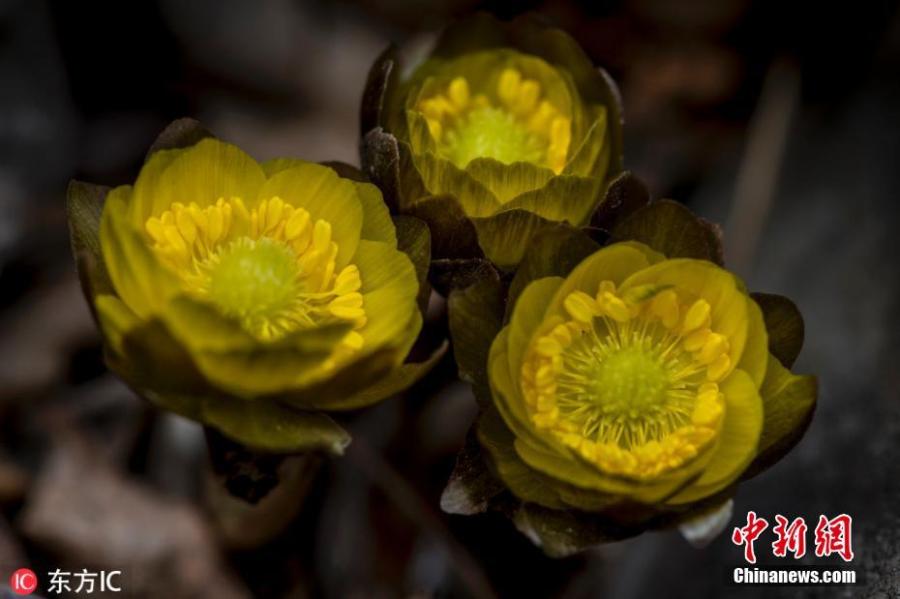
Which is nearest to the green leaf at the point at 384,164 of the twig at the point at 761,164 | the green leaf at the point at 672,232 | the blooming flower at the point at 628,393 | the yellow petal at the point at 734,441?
the blooming flower at the point at 628,393

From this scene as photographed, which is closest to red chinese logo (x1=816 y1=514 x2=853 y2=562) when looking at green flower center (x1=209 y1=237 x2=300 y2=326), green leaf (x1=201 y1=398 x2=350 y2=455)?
green leaf (x1=201 y1=398 x2=350 y2=455)

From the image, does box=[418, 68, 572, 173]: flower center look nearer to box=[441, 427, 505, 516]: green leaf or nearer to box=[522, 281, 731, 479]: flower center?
box=[522, 281, 731, 479]: flower center

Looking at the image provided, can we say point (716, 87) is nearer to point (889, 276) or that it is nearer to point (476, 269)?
point (889, 276)

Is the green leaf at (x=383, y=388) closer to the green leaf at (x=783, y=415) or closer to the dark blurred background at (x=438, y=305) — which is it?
the dark blurred background at (x=438, y=305)

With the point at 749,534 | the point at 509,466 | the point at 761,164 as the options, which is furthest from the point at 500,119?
the point at 761,164

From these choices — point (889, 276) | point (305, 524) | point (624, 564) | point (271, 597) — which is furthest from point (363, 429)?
point (889, 276)
